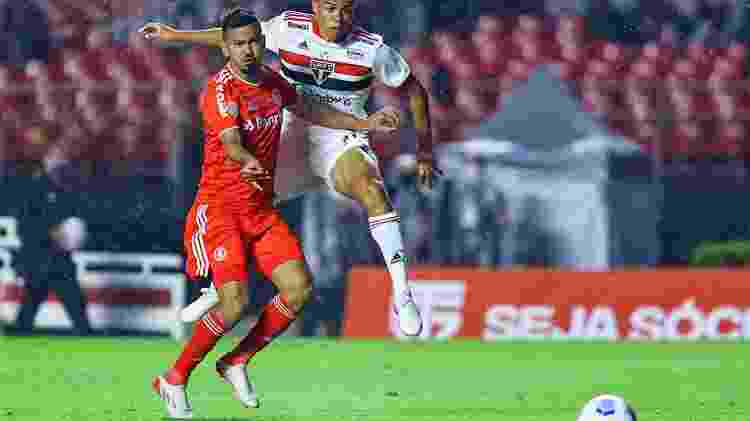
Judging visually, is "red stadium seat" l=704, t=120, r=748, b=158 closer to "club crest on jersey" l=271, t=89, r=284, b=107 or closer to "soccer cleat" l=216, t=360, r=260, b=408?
"club crest on jersey" l=271, t=89, r=284, b=107

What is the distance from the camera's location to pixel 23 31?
49.5 ft

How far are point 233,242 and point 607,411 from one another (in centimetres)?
211

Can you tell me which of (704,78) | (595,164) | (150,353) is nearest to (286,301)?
(150,353)

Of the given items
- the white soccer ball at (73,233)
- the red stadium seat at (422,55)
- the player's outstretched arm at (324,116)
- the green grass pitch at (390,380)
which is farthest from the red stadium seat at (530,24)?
the player's outstretched arm at (324,116)

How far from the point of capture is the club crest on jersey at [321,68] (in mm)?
8836

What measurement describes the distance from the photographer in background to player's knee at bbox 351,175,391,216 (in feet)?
19.4

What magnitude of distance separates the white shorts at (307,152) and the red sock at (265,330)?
128 cm

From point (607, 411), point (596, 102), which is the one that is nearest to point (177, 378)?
point (607, 411)

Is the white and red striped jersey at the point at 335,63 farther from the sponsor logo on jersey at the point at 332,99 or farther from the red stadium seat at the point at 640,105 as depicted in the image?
the red stadium seat at the point at 640,105

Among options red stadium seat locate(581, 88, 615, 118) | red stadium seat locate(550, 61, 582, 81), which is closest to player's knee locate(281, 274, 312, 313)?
red stadium seat locate(581, 88, 615, 118)

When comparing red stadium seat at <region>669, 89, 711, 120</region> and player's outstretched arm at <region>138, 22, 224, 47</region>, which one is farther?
red stadium seat at <region>669, 89, 711, 120</region>

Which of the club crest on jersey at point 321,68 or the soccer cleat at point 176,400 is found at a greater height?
the club crest on jersey at point 321,68

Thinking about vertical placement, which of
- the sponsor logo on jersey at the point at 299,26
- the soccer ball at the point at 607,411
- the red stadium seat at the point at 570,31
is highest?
the red stadium seat at the point at 570,31

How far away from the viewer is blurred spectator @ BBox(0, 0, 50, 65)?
14711mm
